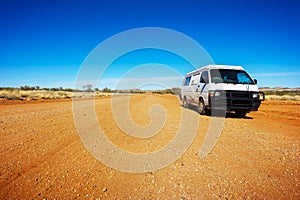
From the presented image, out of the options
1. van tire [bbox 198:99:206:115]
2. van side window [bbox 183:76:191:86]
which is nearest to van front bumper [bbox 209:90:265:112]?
van tire [bbox 198:99:206:115]

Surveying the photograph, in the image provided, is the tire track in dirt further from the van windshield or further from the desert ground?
the van windshield

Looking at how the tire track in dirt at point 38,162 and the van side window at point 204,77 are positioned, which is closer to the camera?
the tire track in dirt at point 38,162

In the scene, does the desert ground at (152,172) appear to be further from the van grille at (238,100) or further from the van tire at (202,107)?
the van tire at (202,107)

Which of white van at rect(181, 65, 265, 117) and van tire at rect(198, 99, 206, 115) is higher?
white van at rect(181, 65, 265, 117)

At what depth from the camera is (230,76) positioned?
32.9 feet

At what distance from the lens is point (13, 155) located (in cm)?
422

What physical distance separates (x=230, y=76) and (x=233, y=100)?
5.13ft

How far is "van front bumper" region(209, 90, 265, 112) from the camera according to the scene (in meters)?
9.01

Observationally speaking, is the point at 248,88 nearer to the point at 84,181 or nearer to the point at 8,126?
the point at 84,181

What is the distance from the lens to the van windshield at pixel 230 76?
32.0ft

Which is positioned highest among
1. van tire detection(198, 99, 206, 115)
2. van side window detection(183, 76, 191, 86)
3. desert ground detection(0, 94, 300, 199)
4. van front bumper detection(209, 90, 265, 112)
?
van side window detection(183, 76, 191, 86)

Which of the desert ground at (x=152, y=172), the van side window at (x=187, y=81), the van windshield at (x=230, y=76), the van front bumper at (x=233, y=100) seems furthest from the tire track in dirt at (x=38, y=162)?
the van side window at (x=187, y=81)

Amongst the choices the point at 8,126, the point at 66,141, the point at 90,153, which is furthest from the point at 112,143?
the point at 8,126

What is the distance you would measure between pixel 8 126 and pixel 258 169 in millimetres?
7465
